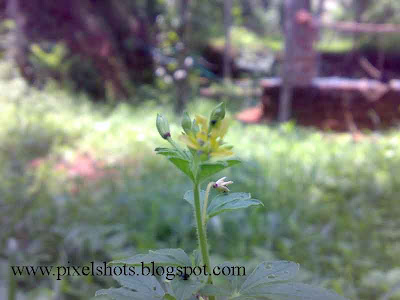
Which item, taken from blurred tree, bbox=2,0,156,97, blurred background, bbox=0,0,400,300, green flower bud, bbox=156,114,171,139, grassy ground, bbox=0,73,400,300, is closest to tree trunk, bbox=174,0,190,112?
blurred background, bbox=0,0,400,300

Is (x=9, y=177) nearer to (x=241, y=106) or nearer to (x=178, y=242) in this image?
(x=178, y=242)

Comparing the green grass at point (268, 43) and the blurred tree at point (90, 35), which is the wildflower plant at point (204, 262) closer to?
the blurred tree at point (90, 35)

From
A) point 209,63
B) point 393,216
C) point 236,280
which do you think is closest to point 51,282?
point 236,280

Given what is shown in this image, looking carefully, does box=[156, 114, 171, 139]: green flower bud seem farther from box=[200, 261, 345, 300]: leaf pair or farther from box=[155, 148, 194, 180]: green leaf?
box=[200, 261, 345, 300]: leaf pair

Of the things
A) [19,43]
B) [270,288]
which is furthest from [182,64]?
[270,288]

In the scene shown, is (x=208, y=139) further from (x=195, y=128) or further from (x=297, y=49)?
(x=297, y=49)

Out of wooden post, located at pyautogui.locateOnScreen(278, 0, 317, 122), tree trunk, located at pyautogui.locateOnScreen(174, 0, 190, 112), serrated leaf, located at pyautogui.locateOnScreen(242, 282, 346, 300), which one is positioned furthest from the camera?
tree trunk, located at pyautogui.locateOnScreen(174, 0, 190, 112)
